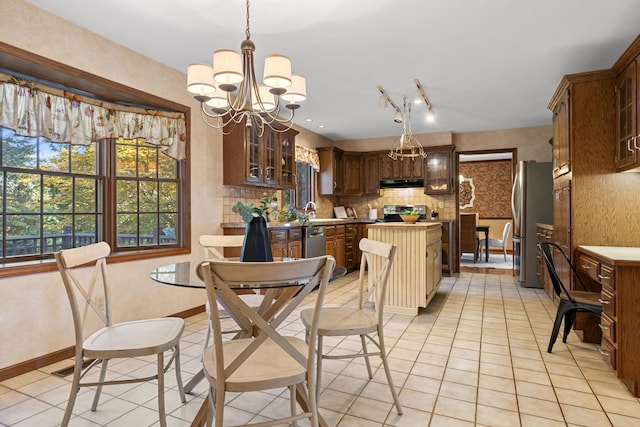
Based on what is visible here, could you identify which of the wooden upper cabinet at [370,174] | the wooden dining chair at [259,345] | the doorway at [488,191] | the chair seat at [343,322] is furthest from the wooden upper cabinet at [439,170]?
the wooden dining chair at [259,345]

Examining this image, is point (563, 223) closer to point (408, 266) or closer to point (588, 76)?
point (588, 76)

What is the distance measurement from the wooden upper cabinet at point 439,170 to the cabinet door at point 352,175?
1.27 m

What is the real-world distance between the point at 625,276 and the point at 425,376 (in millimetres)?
1358

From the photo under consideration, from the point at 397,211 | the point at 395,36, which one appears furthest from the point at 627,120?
the point at 397,211

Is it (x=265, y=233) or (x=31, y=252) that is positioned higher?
(x=265, y=233)

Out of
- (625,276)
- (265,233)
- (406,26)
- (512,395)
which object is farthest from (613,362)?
(406,26)

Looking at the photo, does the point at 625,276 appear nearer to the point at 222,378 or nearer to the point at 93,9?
the point at 222,378

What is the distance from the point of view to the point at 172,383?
2254mm

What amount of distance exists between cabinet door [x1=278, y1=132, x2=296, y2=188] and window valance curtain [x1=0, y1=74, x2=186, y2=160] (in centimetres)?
166

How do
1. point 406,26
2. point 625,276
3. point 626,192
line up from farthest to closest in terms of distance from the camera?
point 626,192
point 406,26
point 625,276

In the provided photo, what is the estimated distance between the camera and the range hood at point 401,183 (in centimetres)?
674

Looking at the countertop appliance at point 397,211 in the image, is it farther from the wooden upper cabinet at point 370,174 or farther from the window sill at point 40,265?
the window sill at point 40,265

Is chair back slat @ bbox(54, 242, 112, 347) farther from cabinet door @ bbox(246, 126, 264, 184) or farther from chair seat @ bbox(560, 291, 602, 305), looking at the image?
chair seat @ bbox(560, 291, 602, 305)

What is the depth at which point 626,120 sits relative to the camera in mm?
2898
